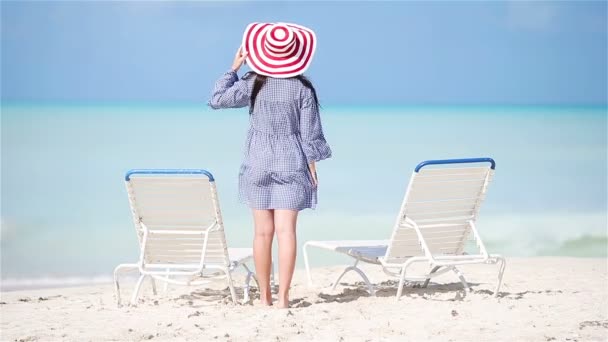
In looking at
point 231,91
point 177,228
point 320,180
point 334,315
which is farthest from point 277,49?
point 320,180

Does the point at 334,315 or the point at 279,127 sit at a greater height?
the point at 279,127

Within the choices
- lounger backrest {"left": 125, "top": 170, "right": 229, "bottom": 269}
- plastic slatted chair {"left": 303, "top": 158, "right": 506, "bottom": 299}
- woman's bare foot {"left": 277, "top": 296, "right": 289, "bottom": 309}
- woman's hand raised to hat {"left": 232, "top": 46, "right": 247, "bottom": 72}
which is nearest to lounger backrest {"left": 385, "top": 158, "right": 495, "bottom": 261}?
plastic slatted chair {"left": 303, "top": 158, "right": 506, "bottom": 299}

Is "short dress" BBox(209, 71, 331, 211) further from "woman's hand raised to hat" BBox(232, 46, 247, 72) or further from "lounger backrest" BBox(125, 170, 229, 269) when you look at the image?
"lounger backrest" BBox(125, 170, 229, 269)

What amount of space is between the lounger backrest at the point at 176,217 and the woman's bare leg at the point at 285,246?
35 centimetres

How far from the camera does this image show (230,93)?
6203 millimetres

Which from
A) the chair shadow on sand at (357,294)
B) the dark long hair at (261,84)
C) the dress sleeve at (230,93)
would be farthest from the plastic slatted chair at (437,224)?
the dress sleeve at (230,93)

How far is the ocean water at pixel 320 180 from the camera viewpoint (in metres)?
10.6

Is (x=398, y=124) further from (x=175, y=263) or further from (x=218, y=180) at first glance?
(x=175, y=263)

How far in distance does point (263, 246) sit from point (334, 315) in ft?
1.89

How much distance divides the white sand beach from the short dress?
63 cm

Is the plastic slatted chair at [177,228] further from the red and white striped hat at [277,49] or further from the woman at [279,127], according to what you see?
the red and white striped hat at [277,49]

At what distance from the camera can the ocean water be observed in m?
10.6

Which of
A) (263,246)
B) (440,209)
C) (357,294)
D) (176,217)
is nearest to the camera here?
(263,246)

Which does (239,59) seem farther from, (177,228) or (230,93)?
(177,228)
